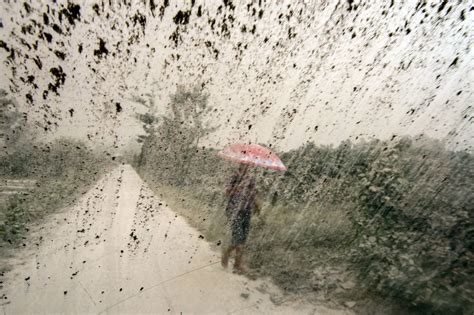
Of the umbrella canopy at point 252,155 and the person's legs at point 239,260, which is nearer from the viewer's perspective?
the umbrella canopy at point 252,155

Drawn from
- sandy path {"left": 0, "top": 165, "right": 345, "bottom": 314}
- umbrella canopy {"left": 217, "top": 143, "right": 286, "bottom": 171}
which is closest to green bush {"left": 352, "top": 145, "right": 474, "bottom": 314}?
sandy path {"left": 0, "top": 165, "right": 345, "bottom": 314}

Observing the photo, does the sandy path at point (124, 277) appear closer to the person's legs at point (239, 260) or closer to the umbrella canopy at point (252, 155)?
the person's legs at point (239, 260)

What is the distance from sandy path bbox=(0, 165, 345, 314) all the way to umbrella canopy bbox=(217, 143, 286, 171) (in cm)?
186

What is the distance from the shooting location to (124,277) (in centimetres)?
424

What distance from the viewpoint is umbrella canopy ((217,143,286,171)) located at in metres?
4.55

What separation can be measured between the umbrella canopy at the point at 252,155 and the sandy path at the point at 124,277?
1861mm

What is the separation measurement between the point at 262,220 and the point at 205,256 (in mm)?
2311

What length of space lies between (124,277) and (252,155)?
2.71 metres

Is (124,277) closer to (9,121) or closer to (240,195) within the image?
(240,195)

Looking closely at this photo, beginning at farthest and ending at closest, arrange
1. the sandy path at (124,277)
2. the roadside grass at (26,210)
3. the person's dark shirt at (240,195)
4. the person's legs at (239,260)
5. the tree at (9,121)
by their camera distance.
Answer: the tree at (9,121) < the roadside grass at (26,210) < the person's legs at (239,260) < the person's dark shirt at (240,195) < the sandy path at (124,277)

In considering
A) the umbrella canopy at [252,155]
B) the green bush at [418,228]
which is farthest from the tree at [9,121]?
the green bush at [418,228]

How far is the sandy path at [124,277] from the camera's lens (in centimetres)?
359

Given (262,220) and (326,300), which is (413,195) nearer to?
(326,300)

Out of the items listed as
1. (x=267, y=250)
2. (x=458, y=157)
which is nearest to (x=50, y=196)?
(x=267, y=250)
